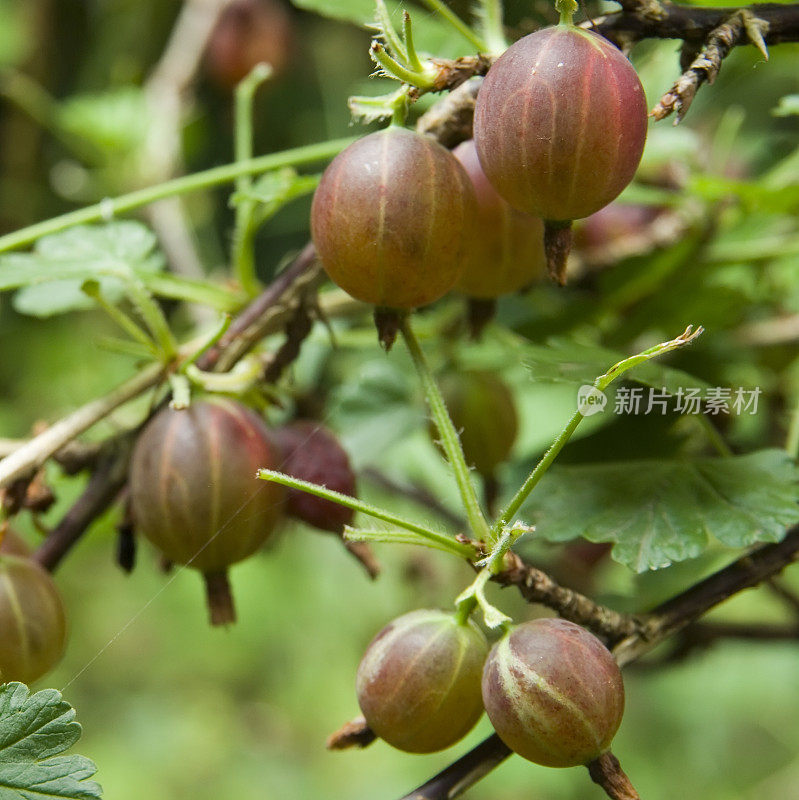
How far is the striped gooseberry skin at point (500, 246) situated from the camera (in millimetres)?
558

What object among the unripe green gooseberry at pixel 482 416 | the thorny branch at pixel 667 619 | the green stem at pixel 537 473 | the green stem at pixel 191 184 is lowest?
the unripe green gooseberry at pixel 482 416

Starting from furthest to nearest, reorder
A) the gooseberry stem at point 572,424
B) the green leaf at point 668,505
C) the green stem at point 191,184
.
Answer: the green stem at point 191,184 < the green leaf at point 668,505 < the gooseberry stem at point 572,424

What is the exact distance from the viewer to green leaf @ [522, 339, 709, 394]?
1.61 feet

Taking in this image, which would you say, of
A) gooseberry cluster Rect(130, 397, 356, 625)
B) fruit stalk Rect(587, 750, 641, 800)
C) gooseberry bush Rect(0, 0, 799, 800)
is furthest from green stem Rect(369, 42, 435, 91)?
fruit stalk Rect(587, 750, 641, 800)

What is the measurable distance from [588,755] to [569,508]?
0.51ft

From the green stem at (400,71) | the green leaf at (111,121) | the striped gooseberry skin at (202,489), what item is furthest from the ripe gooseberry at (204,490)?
the green leaf at (111,121)

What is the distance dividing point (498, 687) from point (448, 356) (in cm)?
38

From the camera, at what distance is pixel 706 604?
0.47m

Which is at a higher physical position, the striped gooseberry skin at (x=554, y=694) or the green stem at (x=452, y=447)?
the green stem at (x=452, y=447)

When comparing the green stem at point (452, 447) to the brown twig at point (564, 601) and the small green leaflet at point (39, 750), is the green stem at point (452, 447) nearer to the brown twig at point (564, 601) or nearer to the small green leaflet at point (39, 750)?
the brown twig at point (564, 601)

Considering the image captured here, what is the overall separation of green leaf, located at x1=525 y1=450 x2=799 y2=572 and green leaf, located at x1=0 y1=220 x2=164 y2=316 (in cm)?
30

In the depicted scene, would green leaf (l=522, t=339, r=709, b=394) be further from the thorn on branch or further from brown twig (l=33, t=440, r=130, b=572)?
brown twig (l=33, t=440, r=130, b=572)

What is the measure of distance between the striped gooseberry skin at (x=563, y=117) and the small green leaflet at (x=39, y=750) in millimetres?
329

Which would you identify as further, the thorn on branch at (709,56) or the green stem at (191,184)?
the green stem at (191,184)
